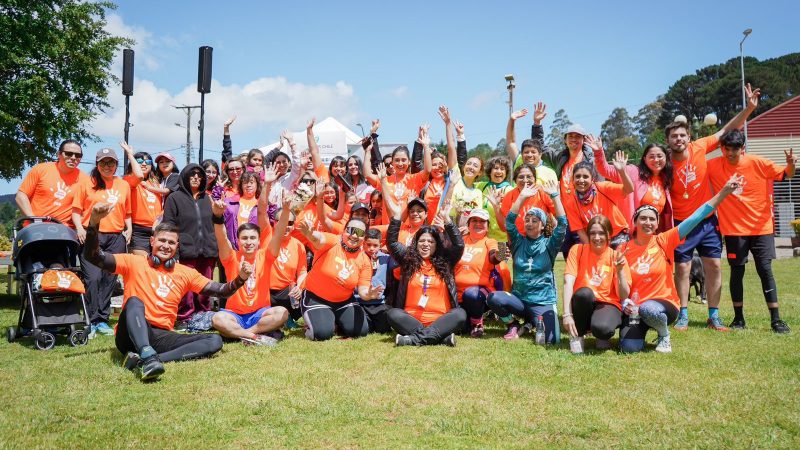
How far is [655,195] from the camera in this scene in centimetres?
720

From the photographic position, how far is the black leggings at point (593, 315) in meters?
Result: 6.19

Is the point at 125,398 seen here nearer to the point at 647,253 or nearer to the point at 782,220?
the point at 647,253

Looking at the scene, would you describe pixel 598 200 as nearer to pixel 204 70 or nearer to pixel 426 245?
pixel 426 245

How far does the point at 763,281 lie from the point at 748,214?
84cm

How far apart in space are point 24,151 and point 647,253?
1397 centimetres

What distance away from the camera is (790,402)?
4379 mm

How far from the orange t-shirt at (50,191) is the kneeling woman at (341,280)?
315 centimetres

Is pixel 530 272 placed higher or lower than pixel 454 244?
lower

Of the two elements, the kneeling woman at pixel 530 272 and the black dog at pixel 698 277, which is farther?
the black dog at pixel 698 277

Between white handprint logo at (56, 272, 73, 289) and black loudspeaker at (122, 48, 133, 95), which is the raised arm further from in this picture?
black loudspeaker at (122, 48, 133, 95)

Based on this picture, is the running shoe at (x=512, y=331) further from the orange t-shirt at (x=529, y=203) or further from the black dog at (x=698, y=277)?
the black dog at (x=698, y=277)

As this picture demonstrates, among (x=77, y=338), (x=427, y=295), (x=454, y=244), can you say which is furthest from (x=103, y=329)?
(x=454, y=244)

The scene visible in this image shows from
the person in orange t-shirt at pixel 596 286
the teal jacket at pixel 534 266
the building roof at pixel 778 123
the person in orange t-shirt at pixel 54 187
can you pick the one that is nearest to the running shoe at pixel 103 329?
the person in orange t-shirt at pixel 54 187

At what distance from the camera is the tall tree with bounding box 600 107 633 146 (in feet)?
290
